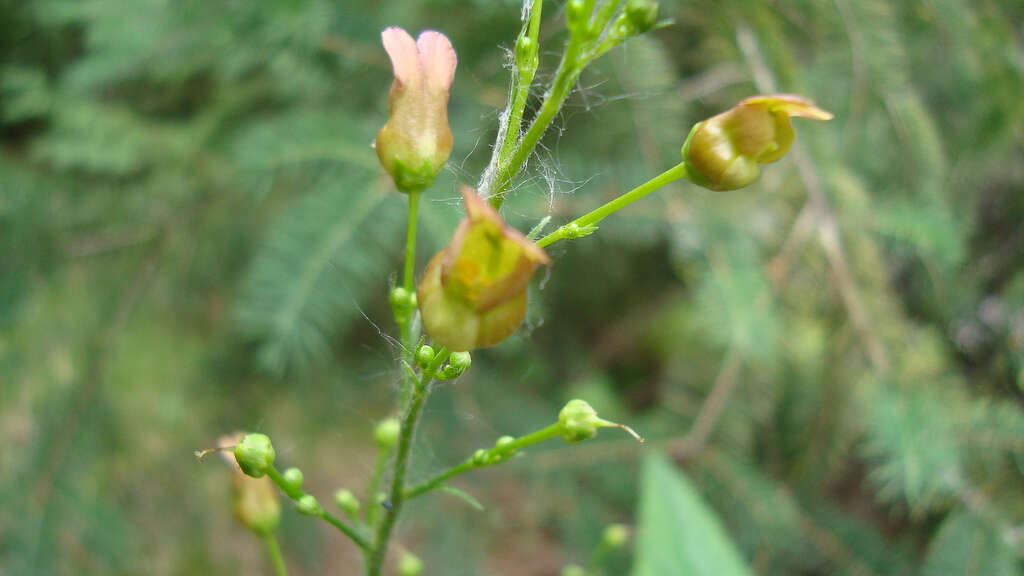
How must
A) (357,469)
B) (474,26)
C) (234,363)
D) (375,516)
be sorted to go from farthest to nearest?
(357,469) < (234,363) < (474,26) < (375,516)

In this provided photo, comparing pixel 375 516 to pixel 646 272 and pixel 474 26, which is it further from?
pixel 646 272

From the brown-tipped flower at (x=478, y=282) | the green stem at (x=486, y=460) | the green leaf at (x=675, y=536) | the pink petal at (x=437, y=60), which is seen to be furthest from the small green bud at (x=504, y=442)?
the green leaf at (x=675, y=536)

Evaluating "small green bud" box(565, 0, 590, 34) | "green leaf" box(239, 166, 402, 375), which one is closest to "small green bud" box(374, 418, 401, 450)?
"green leaf" box(239, 166, 402, 375)

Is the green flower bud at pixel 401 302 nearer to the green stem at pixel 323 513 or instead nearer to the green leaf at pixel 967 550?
the green stem at pixel 323 513

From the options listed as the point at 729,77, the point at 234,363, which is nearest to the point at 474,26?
the point at 729,77

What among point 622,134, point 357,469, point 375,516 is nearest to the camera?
point 375,516

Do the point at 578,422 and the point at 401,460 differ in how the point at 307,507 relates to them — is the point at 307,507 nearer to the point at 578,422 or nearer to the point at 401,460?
the point at 401,460

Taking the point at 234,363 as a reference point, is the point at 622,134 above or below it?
above
